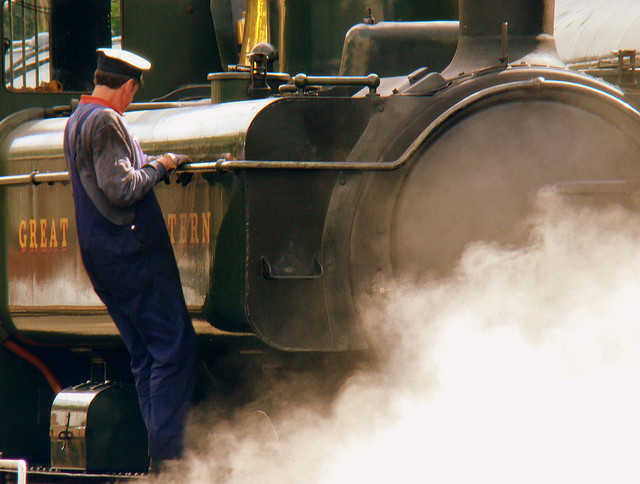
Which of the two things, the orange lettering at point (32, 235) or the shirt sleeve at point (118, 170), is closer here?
the shirt sleeve at point (118, 170)

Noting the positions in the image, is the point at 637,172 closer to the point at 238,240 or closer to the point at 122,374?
the point at 238,240

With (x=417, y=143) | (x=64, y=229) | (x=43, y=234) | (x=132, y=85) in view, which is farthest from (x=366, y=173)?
(x=43, y=234)

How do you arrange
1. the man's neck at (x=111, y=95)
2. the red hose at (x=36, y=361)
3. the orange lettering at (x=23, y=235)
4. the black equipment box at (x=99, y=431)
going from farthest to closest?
the red hose at (x=36, y=361)
the orange lettering at (x=23, y=235)
the black equipment box at (x=99, y=431)
the man's neck at (x=111, y=95)

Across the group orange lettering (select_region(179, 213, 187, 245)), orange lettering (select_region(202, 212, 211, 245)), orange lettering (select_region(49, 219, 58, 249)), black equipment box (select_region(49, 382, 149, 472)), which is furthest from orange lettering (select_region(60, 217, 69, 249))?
orange lettering (select_region(202, 212, 211, 245))

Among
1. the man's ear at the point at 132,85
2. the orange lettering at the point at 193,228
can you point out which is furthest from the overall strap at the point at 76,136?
the orange lettering at the point at 193,228

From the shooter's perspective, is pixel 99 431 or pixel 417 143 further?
pixel 99 431

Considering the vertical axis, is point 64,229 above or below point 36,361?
above

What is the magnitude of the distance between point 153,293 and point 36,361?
156cm

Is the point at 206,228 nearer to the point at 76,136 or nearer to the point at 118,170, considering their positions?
the point at 118,170

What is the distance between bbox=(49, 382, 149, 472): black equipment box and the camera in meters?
4.85

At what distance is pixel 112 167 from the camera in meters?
4.23

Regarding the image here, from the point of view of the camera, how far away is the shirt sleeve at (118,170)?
4.21m

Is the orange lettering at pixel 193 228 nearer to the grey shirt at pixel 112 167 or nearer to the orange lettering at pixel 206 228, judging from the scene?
the orange lettering at pixel 206 228

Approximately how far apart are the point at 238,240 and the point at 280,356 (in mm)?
410
